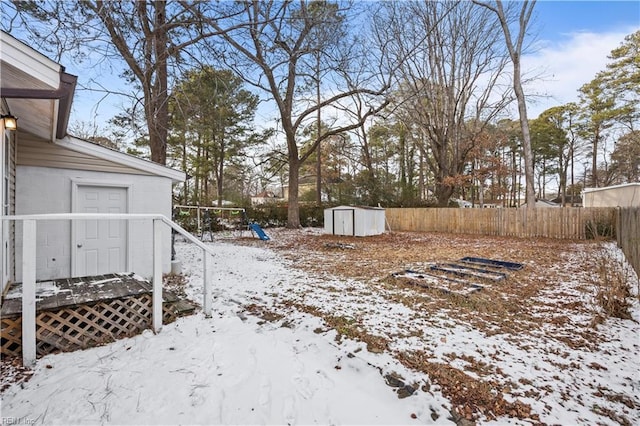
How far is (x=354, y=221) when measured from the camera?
13062 mm

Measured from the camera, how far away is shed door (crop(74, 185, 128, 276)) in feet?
14.7

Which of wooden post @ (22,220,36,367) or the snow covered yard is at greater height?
wooden post @ (22,220,36,367)

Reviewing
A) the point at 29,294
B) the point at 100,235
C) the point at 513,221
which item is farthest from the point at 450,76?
the point at 29,294

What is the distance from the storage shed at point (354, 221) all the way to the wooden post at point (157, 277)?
10.5 metres

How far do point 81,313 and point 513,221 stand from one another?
14.3 meters

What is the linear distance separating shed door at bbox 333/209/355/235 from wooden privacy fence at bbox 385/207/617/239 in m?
4.24

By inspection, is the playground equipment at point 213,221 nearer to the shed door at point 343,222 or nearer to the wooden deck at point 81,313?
the shed door at point 343,222

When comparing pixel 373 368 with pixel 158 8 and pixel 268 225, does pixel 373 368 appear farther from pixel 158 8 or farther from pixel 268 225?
pixel 268 225

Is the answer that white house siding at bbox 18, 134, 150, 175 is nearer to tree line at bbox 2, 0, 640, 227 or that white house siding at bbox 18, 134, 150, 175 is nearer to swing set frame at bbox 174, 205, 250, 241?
tree line at bbox 2, 0, 640, 227

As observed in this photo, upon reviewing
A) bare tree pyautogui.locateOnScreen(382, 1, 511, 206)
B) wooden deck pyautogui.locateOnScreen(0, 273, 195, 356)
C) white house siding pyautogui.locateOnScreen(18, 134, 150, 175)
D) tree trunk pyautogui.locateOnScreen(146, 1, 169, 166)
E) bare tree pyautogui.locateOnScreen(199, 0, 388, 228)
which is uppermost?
bare tree pyautogui.locateOnScreen(382, 1, 511, 206)

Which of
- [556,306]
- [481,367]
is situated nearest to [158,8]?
[481,367]

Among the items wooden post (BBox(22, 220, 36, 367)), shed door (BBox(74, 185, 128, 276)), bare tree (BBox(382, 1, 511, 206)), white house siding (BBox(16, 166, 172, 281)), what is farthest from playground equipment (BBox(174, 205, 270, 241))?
bare tree (BBox(382, 1, 511, 206))

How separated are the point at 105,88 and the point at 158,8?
2000 mm

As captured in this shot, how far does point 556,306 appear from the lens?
3902mm
